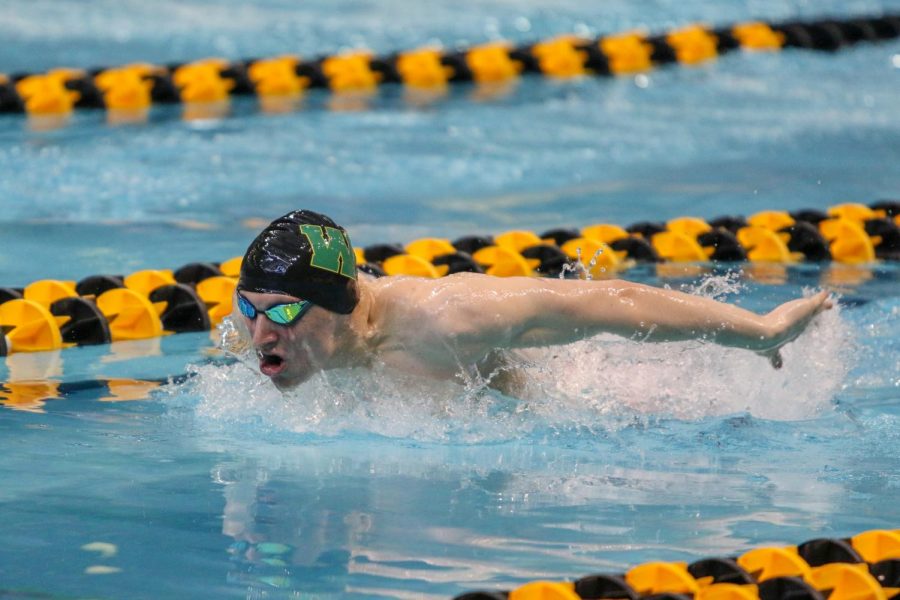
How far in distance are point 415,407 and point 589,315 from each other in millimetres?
535

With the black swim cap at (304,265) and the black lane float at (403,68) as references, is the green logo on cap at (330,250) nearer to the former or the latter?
the black swim cap at (304,265)

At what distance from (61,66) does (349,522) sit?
23.4 ft

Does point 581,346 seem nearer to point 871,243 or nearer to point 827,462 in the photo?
point 827,462

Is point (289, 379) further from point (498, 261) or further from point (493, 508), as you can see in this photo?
point (498, 261)

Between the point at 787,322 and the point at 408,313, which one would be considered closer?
the point at 408,313

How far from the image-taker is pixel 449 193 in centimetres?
745

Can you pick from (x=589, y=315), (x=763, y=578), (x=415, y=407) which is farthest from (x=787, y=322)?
(x=763, y=578)

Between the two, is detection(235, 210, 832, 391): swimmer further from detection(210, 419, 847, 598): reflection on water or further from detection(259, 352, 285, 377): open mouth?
detection(210, 419, 847, 598): reflection on water

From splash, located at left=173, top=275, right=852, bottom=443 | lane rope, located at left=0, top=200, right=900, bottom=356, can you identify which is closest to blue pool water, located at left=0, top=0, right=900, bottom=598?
splash, located at left=173, top=275, right=852, bottom=443

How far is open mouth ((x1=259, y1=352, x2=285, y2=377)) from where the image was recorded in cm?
346

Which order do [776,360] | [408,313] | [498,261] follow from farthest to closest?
[498,261] → [776,360] → [408,313]

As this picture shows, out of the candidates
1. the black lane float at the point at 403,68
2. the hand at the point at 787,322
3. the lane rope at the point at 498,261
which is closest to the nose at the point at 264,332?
the lane rope at the point at 498,261

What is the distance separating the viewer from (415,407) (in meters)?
3.77

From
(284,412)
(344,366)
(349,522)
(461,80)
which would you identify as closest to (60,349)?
(284,412)
